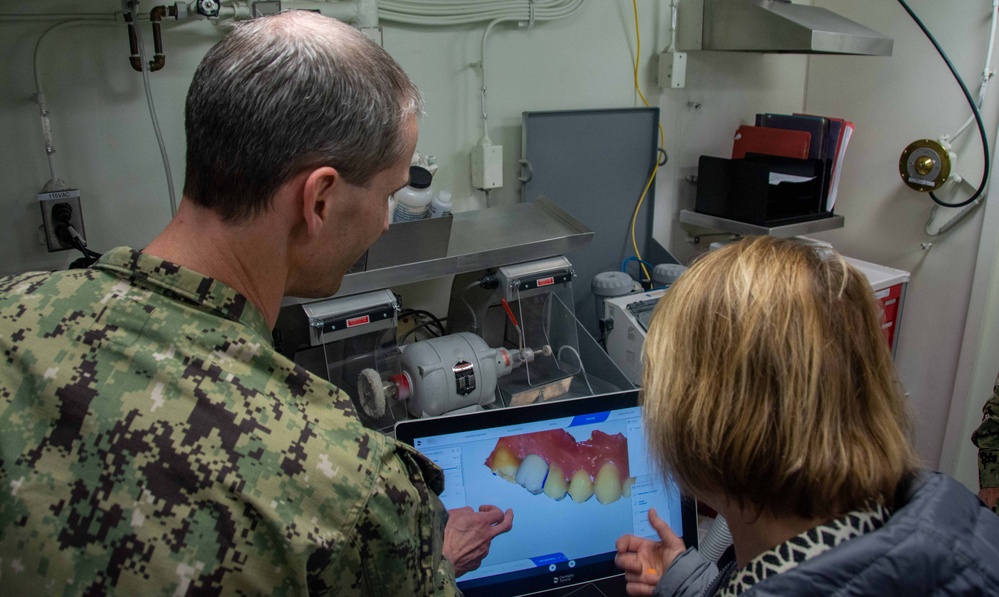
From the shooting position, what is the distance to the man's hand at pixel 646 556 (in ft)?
3.37

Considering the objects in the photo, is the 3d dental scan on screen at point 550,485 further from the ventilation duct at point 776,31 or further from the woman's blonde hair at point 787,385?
the ventilation duct at point 776,31

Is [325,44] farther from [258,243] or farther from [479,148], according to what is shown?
[479,148]

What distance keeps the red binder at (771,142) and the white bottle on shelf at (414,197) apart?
3.97 feet

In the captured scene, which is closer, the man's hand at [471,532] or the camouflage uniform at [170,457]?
the camouflage uniform at [170,457]

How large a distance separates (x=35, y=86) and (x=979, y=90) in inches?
95.7

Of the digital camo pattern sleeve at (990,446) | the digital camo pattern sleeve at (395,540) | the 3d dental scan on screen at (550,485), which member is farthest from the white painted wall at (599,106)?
the digital camo pattern sleeve at (395,540)

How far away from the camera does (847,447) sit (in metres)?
Result: 0.65

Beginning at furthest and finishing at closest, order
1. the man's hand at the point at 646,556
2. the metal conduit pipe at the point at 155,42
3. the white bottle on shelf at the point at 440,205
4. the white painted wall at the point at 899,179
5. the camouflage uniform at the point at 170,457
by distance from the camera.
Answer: the white painted wall at the point at 899,179 < the white bottle on shelf at the point at 440,205 < the metal conduit pipe at the point at 155,42 < the man's hand at the point at 646,556 < the camouflage uniform at the point at 170,457

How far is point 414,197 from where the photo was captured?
1.54 m

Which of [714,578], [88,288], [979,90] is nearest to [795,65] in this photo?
[979,90]

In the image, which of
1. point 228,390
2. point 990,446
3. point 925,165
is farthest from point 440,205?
point 925,165

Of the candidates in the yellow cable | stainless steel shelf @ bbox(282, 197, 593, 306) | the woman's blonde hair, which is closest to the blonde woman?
the woman's blonde hair

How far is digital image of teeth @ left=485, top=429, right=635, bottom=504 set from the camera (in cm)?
112

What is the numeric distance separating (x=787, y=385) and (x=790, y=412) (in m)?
0.03
